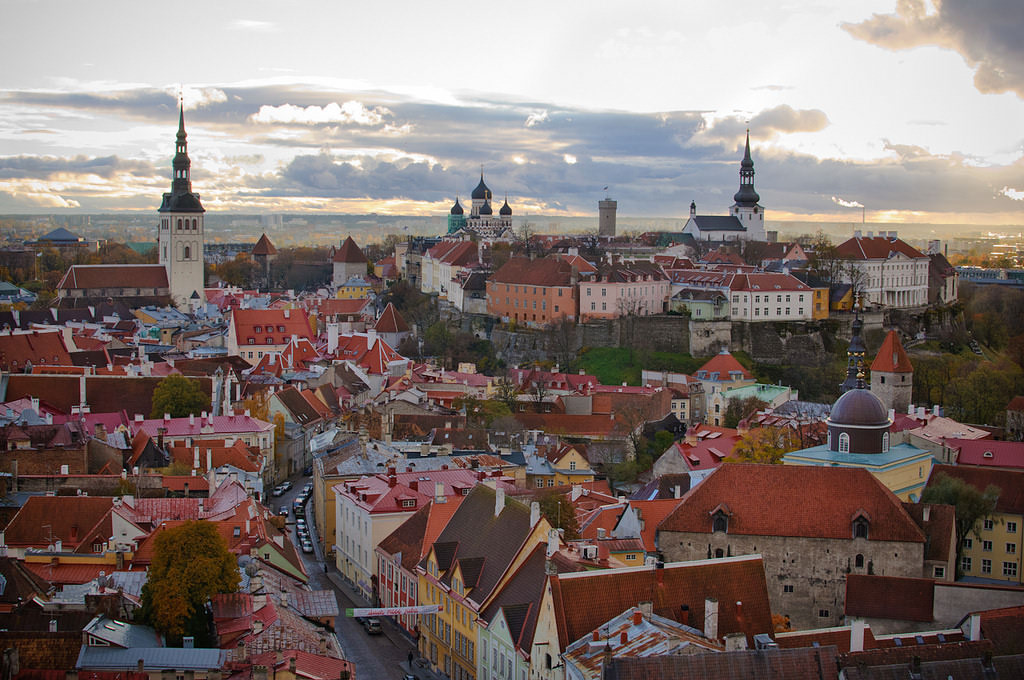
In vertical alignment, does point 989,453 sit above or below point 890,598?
above

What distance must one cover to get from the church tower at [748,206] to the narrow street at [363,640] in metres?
77.8

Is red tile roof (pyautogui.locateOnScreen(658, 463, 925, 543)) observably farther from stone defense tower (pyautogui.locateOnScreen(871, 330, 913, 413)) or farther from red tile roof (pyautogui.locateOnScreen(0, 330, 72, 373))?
red tile roof (pyautogui.locateOnScreen(0, 330, 72, 373))

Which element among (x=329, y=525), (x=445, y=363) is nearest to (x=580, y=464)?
(x=329, y=525)

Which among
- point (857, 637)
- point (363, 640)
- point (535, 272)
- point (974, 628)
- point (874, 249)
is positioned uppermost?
point (874, 249)

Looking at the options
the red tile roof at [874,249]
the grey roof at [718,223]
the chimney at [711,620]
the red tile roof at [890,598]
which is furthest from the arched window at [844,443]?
the grey roof at [718,223]

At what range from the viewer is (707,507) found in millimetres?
33625

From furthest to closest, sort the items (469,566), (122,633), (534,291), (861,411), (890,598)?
(534,291) → (861,411) → (469,566) → (890,598) → (122,633)

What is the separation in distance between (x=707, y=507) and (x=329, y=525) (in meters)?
16.1

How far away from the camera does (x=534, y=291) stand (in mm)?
82375

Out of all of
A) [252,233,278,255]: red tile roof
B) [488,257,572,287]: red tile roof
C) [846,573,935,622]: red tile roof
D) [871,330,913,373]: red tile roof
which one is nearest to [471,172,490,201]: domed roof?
[252,233,278,255]: red tile roof

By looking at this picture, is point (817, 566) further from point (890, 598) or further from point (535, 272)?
point (535, 272)

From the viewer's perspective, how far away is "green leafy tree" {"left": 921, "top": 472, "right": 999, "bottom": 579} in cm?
3806

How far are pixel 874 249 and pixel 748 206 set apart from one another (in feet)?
102

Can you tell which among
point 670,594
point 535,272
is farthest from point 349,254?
point 670,594
